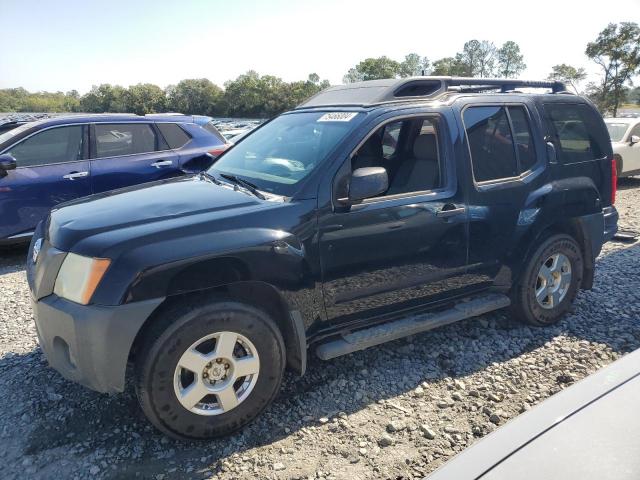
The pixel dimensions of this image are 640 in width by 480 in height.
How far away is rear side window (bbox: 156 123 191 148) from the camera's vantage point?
6750mm

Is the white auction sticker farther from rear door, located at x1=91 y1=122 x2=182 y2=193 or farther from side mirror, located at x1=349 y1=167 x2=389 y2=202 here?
rear door, located at x1=91 y1=122 x2=182 y2=193

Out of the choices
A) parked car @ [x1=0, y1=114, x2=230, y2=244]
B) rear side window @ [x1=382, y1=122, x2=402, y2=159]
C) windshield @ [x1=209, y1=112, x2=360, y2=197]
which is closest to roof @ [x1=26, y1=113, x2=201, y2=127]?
parked car @ [x1=0, y1=114, x2=230, y2=244]

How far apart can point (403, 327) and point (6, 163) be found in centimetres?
502

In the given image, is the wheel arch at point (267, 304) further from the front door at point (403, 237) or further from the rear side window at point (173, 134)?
the rear side window at point (173, 134)

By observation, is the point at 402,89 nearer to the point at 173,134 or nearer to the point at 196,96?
the point at 173,134

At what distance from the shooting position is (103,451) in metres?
2.65

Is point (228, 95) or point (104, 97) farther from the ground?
point (228, 95)

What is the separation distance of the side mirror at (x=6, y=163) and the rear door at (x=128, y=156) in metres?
0.84

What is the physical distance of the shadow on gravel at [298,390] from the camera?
8.70ft

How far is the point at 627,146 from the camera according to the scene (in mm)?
10469

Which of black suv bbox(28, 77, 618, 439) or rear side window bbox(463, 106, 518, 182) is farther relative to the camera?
rear side window bbox(463, 106, 518, 182)

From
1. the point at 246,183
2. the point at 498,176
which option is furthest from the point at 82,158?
the point at 498,176

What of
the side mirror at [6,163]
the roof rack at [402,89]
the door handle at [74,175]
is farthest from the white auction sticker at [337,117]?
the side mirror at [6,163]

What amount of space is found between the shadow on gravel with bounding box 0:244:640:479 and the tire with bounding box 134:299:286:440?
6.9 inches
